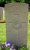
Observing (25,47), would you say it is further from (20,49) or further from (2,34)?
(2,34)

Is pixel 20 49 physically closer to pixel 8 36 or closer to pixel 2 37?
pixel 8 36

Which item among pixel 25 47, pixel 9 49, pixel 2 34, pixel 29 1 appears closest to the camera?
pixel 9 49

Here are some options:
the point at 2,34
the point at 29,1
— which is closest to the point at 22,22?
the point at 2,34

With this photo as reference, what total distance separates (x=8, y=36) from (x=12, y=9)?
0.64m

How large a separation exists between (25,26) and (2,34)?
1442 mm

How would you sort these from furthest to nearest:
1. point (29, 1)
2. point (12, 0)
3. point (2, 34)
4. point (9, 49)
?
1. point (29, 1)
2. point (12, 0)
3. point (2, 34)
4. point (9, 49)

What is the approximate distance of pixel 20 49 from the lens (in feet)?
11.7

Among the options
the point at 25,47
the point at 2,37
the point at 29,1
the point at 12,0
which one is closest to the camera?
the point at 25,47

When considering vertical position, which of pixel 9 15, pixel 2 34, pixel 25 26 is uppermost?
pixel 9 15

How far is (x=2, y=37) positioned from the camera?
472cm

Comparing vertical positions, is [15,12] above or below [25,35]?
above

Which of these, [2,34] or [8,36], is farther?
[2,34]

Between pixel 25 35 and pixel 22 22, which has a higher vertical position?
pixel 22 22

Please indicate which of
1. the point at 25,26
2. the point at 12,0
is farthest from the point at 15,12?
the point at 12,0
